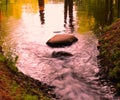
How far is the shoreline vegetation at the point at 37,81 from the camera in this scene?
31.1 feet

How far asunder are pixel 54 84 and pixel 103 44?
6456 mm

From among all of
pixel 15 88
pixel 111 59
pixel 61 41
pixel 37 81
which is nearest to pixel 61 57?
pixel 61 41

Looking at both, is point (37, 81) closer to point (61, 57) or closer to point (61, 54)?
point (61, 57)

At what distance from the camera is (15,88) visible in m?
9.77

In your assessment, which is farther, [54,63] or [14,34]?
[14,34]

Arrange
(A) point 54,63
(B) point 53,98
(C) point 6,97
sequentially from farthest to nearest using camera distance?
(A) point 54,63 → (B) point 53,98 → (C) point 6,97

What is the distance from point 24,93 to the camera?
977cm

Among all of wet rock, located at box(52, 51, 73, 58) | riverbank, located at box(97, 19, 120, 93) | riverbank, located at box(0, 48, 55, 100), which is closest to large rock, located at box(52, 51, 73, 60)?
wet rock, located at box(52, 51, 73, 58)

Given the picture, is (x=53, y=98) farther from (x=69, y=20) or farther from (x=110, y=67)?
(x=69, y=20)

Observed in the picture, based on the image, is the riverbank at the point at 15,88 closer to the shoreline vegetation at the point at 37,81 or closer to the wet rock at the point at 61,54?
the shoreline vegetation at the point at 37,81

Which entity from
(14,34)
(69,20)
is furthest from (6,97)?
(69,20)

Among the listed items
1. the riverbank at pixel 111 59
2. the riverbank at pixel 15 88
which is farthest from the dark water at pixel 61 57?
the riverbank at pixel 15 88

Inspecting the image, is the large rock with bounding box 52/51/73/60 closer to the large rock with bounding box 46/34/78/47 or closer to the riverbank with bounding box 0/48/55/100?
the large rock with bounding box 46/34/78/47

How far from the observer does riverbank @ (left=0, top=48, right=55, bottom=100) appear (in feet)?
29.6
